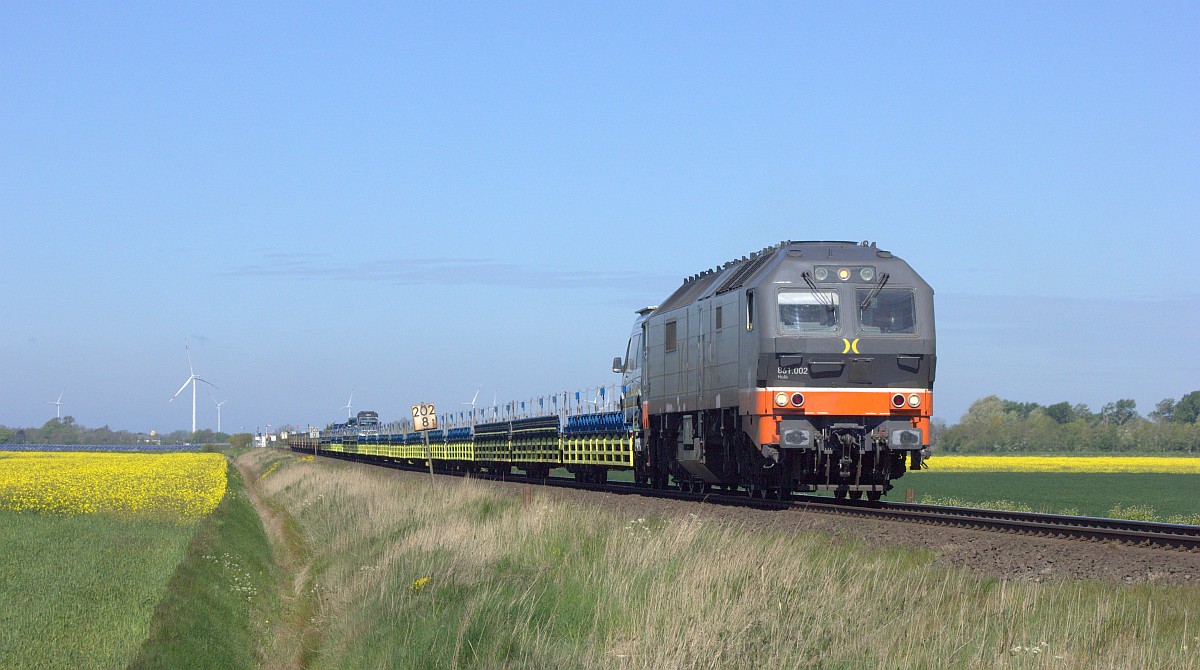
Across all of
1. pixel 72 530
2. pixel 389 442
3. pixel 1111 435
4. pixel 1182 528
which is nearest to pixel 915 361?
pixel 1182 528

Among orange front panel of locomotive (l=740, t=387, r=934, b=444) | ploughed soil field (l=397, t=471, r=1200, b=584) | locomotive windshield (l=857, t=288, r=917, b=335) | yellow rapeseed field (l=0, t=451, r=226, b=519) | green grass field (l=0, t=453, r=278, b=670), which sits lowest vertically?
green grass field (l=0, t=453, r=278, b=670)

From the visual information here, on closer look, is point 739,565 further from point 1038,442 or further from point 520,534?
point 1038,442

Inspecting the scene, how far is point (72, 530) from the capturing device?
24.6 metres

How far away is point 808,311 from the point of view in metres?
22.4

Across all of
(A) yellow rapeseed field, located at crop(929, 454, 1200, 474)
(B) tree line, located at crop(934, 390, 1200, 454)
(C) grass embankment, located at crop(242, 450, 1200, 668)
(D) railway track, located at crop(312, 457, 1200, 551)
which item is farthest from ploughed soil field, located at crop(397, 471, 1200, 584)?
(B) tree line, located at crop(934, 390, 1200, 454)

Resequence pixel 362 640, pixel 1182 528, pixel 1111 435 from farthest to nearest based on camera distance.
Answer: pixel 1111 435, pixel 1182 528, pixel 362 640

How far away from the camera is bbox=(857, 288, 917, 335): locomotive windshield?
22.4m

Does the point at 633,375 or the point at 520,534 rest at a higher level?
the point at 633,375

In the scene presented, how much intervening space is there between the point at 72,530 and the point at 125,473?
26.5m

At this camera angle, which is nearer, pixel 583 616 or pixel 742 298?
pixel 583 616

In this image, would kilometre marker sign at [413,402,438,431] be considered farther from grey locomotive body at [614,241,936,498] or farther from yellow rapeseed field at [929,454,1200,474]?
yellow rapeseed field at [929,454,1200,474]

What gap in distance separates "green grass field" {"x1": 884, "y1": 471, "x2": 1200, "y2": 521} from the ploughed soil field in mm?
12571

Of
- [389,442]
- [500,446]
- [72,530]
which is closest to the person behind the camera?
[72,530]

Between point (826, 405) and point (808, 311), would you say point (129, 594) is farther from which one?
point (808, 311)
